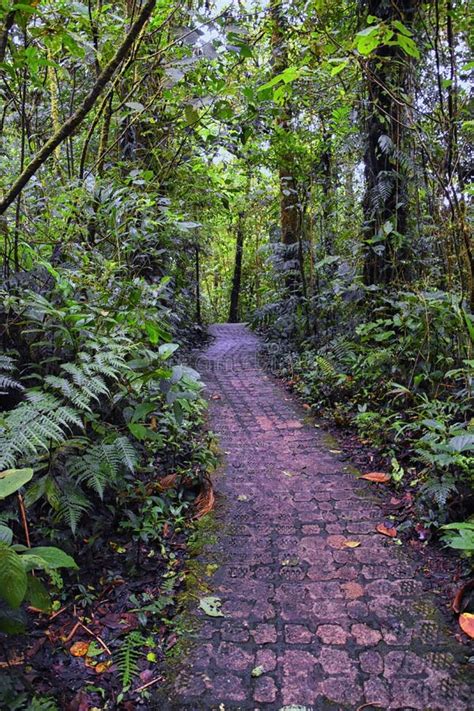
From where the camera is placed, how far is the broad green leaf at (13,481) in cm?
124

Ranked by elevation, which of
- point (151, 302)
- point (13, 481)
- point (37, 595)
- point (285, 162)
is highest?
point (285, 162)

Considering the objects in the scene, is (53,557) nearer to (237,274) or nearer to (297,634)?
(297,634)

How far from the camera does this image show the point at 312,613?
6.88ft

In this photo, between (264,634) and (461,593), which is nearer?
(264,634)

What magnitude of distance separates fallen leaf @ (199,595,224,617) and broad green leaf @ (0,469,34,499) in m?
1.27

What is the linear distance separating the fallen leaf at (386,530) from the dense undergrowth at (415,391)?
19 centimetres

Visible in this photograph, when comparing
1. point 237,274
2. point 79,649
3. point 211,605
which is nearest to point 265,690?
point 211,605

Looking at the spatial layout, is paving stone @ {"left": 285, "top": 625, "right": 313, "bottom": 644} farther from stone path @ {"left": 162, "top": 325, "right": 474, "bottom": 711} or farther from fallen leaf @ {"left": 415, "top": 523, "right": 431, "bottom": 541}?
fallen leaf @ {"left": 415, "top": 523, "right": 431, "bottom": 541}

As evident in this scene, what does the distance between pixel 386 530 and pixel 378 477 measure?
2.01 feet

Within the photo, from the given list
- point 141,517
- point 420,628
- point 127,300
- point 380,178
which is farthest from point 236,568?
point 380,178

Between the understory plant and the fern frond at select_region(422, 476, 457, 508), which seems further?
the fern frond at select_region(422, 476, 457, 508)

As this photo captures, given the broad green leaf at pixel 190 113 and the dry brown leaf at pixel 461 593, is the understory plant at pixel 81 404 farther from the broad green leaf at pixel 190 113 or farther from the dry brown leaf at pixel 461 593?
the dry brown leaf at pixel 461 593

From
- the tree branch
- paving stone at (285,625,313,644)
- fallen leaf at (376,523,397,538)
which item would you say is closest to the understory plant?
the tree branch

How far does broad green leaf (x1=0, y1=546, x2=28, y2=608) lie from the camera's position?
3.84ft
